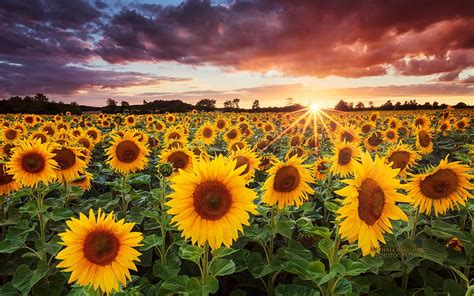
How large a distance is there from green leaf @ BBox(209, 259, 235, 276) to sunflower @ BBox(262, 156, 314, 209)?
91cm

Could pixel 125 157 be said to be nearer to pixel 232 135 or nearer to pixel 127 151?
pixel 127 151

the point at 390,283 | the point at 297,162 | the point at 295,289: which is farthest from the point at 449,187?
the point at 295,289

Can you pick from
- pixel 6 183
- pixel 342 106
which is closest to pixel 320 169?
pixel 6 183

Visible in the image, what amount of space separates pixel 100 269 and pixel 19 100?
34.9 m

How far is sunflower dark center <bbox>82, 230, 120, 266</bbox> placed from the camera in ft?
9.27

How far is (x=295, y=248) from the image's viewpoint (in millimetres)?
3842

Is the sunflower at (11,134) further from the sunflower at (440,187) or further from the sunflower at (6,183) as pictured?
the sunflower at (440,187)

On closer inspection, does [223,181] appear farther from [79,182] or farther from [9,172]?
[79,182]

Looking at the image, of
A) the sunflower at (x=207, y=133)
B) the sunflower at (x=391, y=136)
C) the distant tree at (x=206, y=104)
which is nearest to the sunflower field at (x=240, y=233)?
the sunflower at (x=207, y=133)

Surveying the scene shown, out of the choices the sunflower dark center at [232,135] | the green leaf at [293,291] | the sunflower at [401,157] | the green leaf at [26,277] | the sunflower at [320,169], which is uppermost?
the sunflower at [401,157]

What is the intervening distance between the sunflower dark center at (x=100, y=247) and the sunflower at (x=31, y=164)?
2.27 meters

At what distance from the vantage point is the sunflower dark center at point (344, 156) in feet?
18.9

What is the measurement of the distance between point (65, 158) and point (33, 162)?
621 millimetres

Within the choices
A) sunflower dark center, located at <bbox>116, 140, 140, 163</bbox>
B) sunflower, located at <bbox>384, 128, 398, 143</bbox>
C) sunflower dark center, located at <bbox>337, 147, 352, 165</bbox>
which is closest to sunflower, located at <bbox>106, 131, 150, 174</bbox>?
sunflower dark center, located at <bbox>116, 140, 140, 163</bbox>
